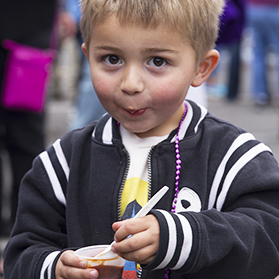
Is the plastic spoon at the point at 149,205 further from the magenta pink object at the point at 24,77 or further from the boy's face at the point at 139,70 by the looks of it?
the magenta pink object at the point at 24,77

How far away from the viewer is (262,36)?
7.93 meters

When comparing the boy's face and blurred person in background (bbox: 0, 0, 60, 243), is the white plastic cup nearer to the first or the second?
the boy's face

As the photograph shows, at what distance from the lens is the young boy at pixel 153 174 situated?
4.48 ft

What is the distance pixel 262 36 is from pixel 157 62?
6829mm

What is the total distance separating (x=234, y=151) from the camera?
5.07ft

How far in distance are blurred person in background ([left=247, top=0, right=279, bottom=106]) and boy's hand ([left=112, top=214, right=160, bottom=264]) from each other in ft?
20.1

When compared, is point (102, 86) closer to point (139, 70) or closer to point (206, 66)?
point (139, 70)

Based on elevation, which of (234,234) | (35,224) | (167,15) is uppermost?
(167,15)

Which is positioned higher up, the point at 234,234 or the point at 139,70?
the point at 139,70

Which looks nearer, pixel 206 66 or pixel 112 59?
pixel 112 59

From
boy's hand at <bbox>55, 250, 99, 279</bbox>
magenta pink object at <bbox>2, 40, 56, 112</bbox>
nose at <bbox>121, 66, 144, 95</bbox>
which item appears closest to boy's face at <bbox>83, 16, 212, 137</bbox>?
nose at <bbox>121, 66, 144, 95</bbox>

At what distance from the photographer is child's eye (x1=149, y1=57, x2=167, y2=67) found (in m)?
1.46

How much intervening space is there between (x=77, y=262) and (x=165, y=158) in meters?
0.39

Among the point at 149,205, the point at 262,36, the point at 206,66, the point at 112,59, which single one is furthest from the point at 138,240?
the point at 262,36
